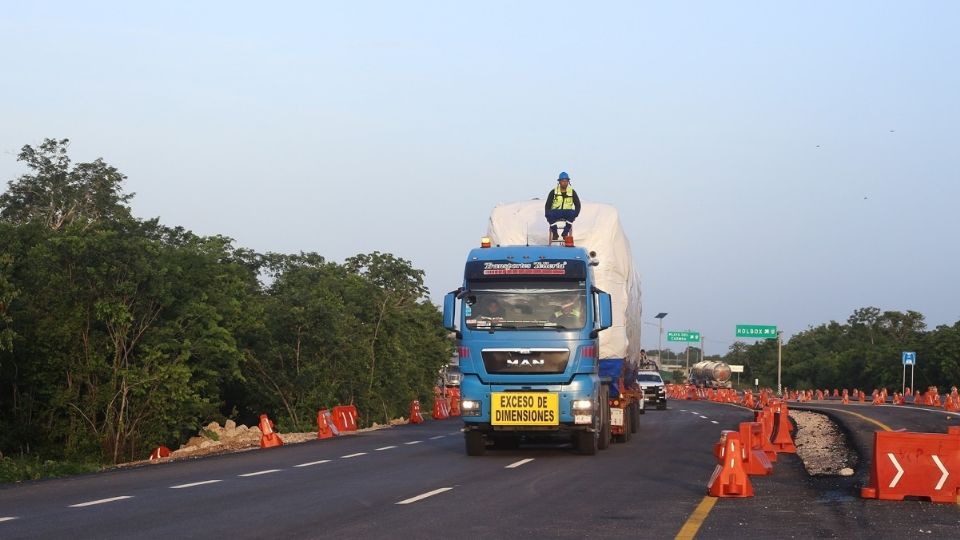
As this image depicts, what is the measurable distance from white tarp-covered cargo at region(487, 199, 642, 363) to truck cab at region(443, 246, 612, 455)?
2.72 metres

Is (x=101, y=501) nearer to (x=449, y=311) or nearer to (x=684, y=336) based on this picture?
(x=449, y=311)

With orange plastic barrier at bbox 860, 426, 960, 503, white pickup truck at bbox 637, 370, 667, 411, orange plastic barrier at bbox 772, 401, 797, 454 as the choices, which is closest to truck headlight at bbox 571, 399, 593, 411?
orange plastic barrier at bbox 772, 401, 797, 454

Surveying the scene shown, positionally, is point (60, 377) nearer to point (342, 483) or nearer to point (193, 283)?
point (193, 283)

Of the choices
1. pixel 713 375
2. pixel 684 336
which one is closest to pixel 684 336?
pixel 684 336

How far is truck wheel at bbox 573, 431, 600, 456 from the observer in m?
23.5

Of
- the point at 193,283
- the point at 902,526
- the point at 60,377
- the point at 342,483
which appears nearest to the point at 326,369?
the point at 193,283

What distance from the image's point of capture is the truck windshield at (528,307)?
22.8 metres

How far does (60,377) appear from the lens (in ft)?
108

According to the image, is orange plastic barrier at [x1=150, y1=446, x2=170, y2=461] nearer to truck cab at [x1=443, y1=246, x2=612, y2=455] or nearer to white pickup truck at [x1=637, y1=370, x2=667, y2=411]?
truck cab at [x1=443, y1=246, x2=612, y2=455]

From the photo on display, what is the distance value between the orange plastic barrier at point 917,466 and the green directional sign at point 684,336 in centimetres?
13996

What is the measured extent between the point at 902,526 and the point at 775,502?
99.0 inches

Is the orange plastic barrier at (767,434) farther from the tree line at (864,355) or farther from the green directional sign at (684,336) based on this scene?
the green directional sign at (684,336)

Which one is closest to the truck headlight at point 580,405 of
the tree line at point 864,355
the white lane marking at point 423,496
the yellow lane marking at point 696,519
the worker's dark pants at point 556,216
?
the worker's dark pants at point 556,216

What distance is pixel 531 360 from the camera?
74.3 ft
